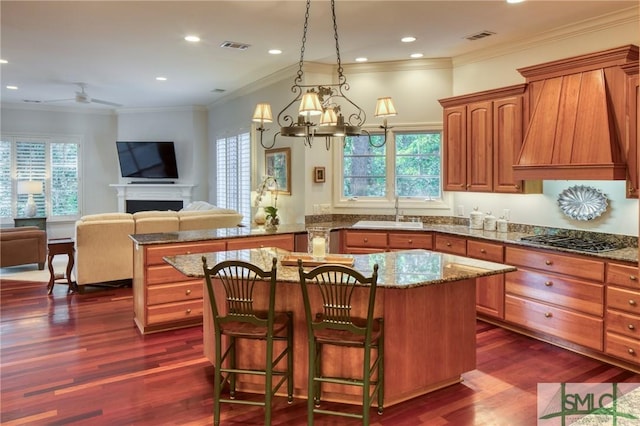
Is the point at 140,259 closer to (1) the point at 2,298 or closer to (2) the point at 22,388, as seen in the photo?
(2) the point at 22,388

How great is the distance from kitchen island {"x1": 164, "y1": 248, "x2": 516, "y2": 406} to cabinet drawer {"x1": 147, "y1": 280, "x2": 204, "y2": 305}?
4.15 feet

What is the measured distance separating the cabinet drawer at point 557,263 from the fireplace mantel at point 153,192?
6.95m

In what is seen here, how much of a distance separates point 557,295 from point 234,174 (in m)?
5.86

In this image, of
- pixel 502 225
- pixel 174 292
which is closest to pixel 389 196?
pixel 502 225

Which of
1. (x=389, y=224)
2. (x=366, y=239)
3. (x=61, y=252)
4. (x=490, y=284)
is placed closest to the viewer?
(x=490, y=284)

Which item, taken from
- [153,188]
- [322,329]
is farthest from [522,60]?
[153,188]

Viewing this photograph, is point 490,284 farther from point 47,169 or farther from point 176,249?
point 47,169

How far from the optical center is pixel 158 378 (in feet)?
11.5

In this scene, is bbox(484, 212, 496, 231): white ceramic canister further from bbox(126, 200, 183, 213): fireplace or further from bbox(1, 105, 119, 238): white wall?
bbox(1, 105, 119, 238): white wall

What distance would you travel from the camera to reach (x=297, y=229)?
17.9 ft

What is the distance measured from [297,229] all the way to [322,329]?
2.74 m

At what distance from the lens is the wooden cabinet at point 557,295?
12.4ft

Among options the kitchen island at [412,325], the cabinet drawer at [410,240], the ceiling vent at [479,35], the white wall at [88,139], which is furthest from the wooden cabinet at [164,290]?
the white wall at [88,139]

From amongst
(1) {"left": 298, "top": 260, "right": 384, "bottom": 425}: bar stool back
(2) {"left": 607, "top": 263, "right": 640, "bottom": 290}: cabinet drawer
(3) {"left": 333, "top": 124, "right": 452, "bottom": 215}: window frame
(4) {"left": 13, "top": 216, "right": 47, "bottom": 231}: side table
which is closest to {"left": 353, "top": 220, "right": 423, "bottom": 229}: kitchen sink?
(3) {"left": 333, "top": 124, "right": 452, "bottom": 215}: window frame
